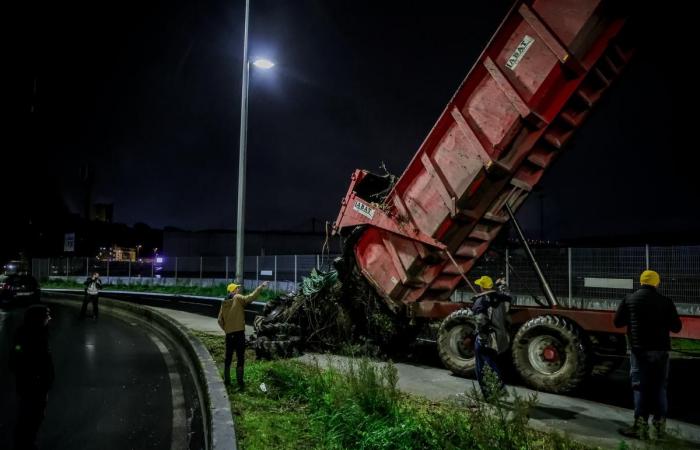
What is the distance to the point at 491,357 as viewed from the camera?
598 cm

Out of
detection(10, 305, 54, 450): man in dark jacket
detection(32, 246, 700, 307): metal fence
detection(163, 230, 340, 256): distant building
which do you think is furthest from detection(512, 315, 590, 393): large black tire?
detection(163, 230, 340, 256): distant building

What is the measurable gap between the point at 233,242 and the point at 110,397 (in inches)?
1959

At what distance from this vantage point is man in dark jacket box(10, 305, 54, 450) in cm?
429

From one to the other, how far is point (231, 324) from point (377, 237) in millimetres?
3089

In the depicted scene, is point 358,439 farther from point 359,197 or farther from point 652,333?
point 359,197

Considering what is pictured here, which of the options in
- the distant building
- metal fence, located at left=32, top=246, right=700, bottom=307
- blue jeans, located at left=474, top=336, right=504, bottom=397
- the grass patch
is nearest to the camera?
blue jeans, located at left=474, top=336, right=504, bottom=397

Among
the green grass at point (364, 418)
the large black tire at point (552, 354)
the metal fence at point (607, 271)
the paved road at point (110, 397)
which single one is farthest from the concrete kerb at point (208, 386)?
the metal fence at point (607, 271)

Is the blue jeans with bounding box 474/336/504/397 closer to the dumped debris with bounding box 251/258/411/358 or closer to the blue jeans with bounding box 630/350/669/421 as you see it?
the blue jeans with bounding box 630/350/669/421

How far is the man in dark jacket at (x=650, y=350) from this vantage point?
4742 mm

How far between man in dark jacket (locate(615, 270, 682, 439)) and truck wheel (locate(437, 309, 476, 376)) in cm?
266

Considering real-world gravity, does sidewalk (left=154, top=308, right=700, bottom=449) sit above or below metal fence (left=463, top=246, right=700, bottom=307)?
below

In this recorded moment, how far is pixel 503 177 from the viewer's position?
278 inches

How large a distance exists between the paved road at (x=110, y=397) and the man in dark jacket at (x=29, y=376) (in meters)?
0.56

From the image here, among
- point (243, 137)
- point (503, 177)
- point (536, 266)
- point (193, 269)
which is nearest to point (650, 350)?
point (536, 266)
